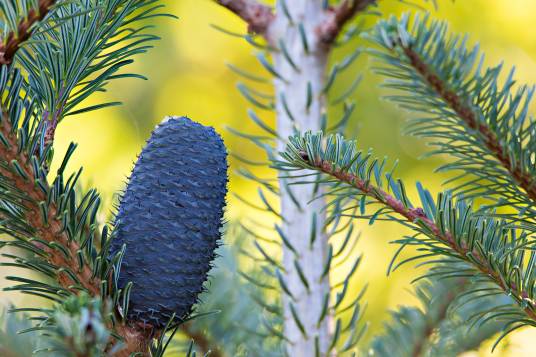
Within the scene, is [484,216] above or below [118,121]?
below

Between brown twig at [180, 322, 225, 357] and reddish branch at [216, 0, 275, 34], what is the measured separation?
1.06 feet

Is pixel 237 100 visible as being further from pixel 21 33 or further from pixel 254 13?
pixel 21 33

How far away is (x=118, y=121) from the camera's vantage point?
2.19 m

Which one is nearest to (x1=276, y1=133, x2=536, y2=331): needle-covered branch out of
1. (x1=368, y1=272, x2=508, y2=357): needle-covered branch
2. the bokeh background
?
(x1=368, y1=272, x2=508, y2=357): needle-covered branch

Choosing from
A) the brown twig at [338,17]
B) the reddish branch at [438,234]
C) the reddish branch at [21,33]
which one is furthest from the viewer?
the brown twig at [338,17]

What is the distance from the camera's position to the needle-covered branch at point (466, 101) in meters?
0.48

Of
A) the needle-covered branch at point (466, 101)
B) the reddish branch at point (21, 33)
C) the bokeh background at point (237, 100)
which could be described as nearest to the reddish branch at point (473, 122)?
the needle-covered branch at point (466, 101)

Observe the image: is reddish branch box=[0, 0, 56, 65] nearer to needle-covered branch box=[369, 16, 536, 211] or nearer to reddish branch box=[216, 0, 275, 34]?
needle-covered branch box=[369, 16, 536, 211]

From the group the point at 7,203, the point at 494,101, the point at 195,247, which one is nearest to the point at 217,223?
the point at 195,247

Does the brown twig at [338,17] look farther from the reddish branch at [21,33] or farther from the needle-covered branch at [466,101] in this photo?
the reddish branch at [21,33]

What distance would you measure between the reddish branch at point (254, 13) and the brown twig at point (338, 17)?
0.06 meters

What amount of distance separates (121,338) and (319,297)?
0.30 meters

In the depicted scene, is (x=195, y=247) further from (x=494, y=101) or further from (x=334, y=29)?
(x=334, y=29)

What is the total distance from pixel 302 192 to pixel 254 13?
0.20 metres
